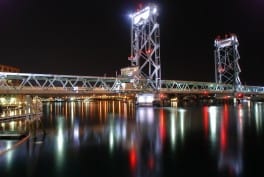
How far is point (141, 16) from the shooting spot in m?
63.7

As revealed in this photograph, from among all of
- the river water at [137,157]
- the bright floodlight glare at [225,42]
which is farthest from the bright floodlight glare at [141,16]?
the river water at [137,157]

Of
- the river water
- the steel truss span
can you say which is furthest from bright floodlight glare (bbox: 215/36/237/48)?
the river water

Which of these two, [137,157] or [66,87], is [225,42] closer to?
[66,87]

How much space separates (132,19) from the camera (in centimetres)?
6638

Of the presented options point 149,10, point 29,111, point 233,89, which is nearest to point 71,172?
point 29,111

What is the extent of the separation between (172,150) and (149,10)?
54.1m

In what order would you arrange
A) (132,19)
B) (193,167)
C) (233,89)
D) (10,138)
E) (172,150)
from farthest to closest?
(233,89) < (132,19) < (10,138) < (172,150) < (193,167)

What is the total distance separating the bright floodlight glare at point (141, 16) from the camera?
6231 centimetres

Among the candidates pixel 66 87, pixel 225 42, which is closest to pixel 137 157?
pixel 66 87

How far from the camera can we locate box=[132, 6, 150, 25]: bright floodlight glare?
62312 mm

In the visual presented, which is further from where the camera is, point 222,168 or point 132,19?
point 132,19

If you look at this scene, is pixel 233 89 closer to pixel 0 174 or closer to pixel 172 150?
pixel 172 150

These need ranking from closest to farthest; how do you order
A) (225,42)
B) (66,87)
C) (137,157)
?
(137,157) < (66,87) < (225,42)

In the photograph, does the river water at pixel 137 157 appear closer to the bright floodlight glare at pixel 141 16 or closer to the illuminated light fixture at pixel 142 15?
the illuminated light fixture at pixel 142 15
